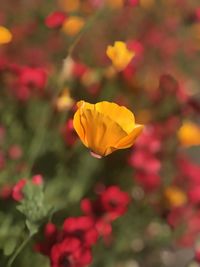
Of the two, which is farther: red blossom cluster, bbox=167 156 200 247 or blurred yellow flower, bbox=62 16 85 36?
red blossom cluster, bbox=167 156 200 247

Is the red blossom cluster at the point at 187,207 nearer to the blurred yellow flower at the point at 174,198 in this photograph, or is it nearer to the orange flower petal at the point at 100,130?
the blurred yellow flower at the point at 174,198

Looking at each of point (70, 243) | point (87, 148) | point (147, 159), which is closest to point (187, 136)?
point (147, 159)

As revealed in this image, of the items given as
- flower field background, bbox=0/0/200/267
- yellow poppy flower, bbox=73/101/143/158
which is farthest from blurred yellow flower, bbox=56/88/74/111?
yellow poppy flower, bbox=73/101/143/158

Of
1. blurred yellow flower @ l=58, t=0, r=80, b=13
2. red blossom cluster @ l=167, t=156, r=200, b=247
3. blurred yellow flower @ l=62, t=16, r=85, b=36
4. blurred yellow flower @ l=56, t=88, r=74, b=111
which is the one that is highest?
blurred yellow flower @ l=62, t=16, r=85, b=36

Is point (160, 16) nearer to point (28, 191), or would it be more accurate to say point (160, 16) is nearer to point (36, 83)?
point (36, 83)

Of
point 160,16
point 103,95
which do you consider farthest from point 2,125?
point 160,16

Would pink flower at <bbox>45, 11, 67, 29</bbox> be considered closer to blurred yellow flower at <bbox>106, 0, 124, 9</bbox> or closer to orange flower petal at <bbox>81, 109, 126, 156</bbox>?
blurred yellow flower at <bbox>106, 0, 124, 9</bbox>

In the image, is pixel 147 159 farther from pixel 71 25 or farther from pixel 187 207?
pixel 71 25

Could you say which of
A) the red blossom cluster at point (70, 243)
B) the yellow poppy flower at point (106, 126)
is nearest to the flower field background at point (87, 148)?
the red blossom cluster at point (70, 243)
